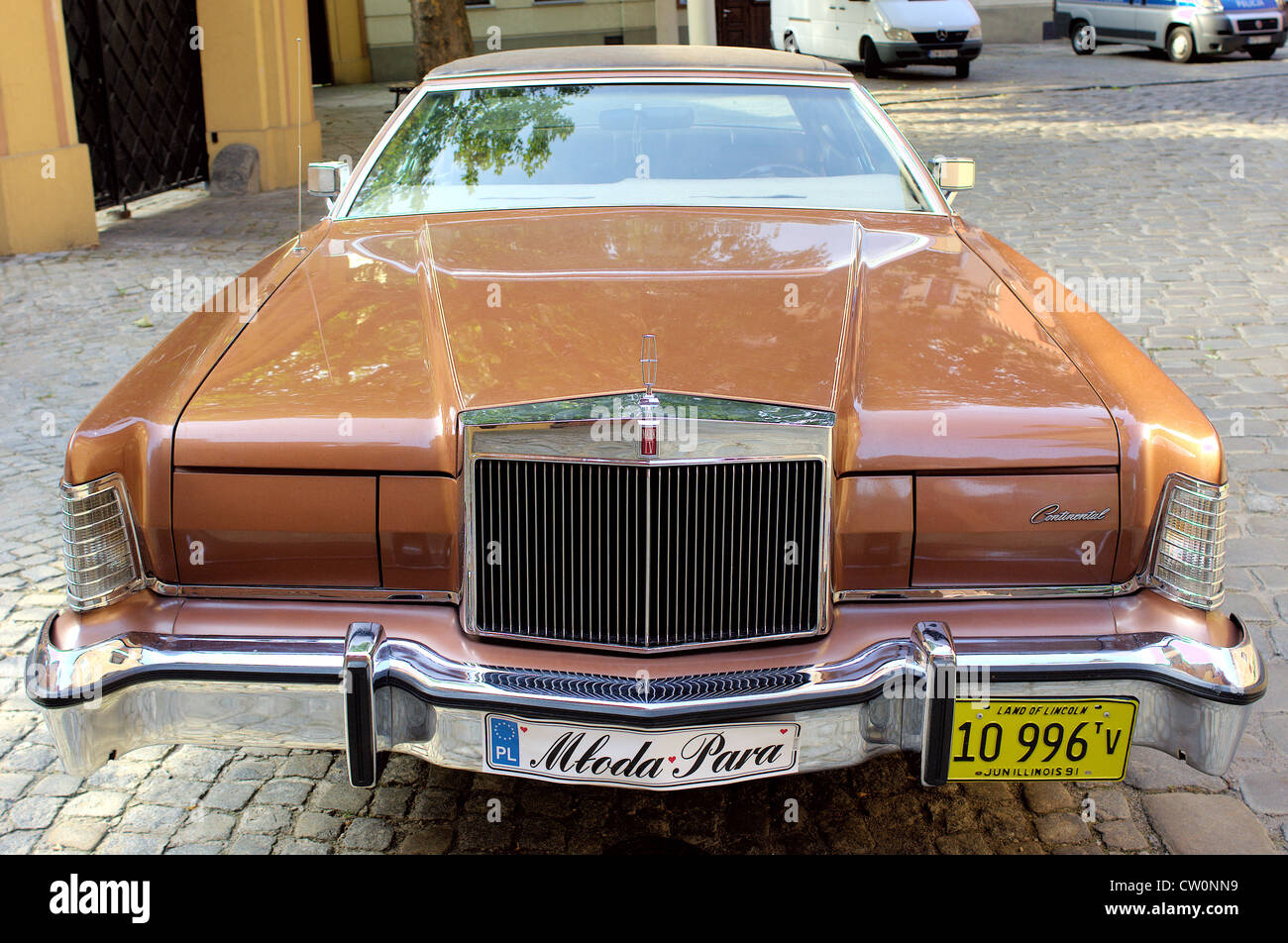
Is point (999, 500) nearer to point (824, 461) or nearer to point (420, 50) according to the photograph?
point (824, 461)

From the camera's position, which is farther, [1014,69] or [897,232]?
[1014,69]

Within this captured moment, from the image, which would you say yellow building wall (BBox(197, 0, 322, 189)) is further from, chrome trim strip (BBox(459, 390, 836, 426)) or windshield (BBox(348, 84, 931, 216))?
chrome trim strip (BBox(459, 390, 836, 426))

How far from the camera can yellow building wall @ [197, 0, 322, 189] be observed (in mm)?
11859

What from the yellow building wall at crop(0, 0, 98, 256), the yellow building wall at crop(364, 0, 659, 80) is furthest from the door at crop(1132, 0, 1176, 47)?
the yellow building wall at crop(0, 0, 98, 256)

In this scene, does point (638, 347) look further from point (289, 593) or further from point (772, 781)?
point (772, 781)

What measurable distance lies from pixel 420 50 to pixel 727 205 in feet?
29.5

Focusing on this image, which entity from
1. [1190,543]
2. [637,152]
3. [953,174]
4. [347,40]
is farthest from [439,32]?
[347,40]

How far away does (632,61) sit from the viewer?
13.9 feet

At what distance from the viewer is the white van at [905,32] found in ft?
61.6

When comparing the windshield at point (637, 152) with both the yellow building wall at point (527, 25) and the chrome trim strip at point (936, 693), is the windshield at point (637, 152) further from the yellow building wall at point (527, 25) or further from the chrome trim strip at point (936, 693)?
the yellow building wall at point (527, 25)

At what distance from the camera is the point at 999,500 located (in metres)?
2.41

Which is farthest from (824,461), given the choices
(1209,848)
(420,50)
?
(420,50)

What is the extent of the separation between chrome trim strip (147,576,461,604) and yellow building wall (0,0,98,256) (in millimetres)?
7925

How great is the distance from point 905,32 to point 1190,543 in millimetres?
18173
